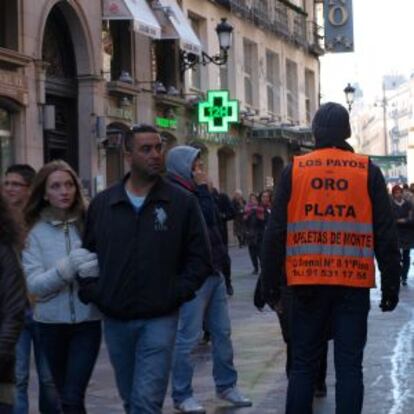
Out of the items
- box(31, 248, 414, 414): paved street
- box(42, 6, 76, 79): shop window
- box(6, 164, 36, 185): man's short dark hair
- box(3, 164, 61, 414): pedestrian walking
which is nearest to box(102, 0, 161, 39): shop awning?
box(42, 6, 76, 79): shop window

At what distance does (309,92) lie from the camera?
144 ft

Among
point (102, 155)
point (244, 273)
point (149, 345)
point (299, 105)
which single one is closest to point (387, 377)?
Answer: point (149, 345)

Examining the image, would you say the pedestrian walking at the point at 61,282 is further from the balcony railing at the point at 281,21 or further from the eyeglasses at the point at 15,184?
the balcony railing at the point at 281,21

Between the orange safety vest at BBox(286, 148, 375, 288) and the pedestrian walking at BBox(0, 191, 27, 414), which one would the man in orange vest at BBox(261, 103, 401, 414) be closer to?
the orange safety vest at BBox(286, 148, 375, 288)

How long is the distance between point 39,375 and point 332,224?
1904mm

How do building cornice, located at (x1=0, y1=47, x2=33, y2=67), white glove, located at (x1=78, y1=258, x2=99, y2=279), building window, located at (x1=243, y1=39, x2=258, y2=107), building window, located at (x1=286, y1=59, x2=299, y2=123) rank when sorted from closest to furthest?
white glove, located at (x1=78, y1=258, x2=99, y2=279) → building cornice, located at (x1=0, y1=47, x2=33, y2=67) → building window, located at (x1=243, y1=39, x2=258, y2=107) → building window, located at (x1=286, y1=59, x2=299, y2=123)

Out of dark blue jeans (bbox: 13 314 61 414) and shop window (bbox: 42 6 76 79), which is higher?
shop window (bbox: 42 6 76 79)

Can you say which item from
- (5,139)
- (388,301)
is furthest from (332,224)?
(5,139)

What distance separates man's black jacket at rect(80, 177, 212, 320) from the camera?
5445 millimetres

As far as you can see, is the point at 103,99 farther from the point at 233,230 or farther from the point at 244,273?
the point at 233,230

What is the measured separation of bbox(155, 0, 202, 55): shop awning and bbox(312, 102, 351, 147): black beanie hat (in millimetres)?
19562

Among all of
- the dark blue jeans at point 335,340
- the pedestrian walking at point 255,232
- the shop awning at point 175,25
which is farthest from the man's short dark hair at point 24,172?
the shop awning at point 175,25

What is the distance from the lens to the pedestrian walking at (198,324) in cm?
764

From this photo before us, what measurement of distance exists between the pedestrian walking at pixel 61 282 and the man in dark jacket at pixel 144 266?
0.96ft
